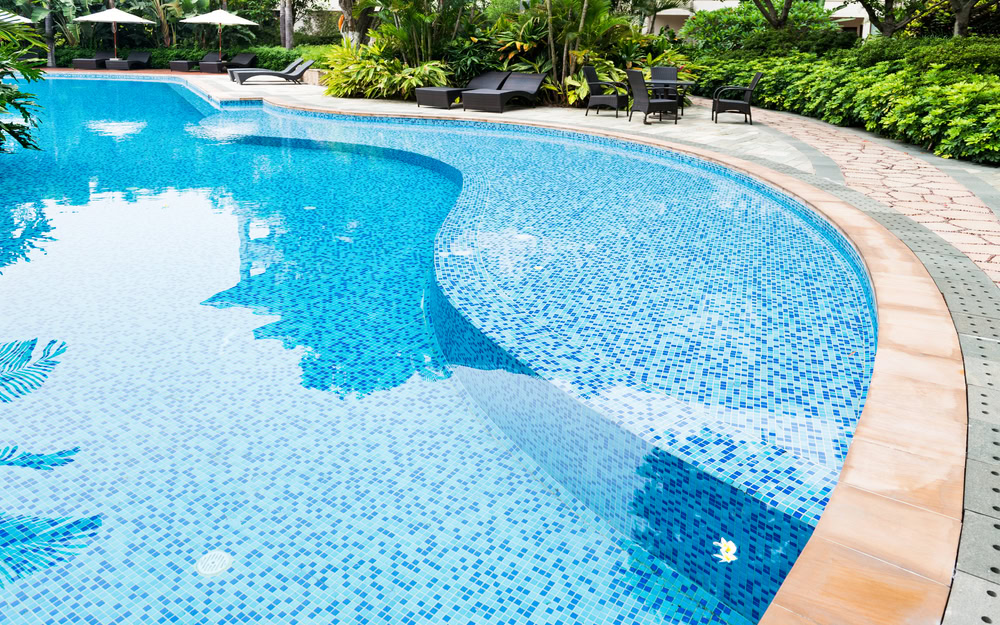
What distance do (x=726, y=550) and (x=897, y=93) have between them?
897 cm

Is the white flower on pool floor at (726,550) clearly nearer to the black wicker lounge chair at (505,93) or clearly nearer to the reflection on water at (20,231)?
the reflection on water at (20,231)

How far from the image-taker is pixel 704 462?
7.82ft

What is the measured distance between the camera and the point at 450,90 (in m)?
13.4

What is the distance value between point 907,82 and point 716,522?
9.18m

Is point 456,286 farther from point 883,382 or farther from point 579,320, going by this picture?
point 883,382

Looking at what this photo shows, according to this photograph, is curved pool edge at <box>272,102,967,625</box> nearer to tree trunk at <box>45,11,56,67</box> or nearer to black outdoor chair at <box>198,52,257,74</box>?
black outdoor chair at <box>198,52,257,74</box>

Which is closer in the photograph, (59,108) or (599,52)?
(599,52)

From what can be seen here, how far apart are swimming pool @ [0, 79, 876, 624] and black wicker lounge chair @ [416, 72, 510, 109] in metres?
7.71

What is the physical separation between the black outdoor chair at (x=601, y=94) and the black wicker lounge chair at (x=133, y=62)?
21341mm

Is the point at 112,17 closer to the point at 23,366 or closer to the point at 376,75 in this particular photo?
the point at 376,75

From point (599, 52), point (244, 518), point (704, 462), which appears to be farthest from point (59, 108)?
point (704, 462)

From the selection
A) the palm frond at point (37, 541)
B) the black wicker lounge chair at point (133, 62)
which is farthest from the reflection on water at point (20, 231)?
the black wicker lounge chair at point (133, 62)

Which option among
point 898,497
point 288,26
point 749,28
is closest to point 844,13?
point 749,28

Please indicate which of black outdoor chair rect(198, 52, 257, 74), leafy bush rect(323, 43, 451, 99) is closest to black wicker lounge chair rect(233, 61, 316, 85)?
leafy bush rect(323, 43, 451, 99)
